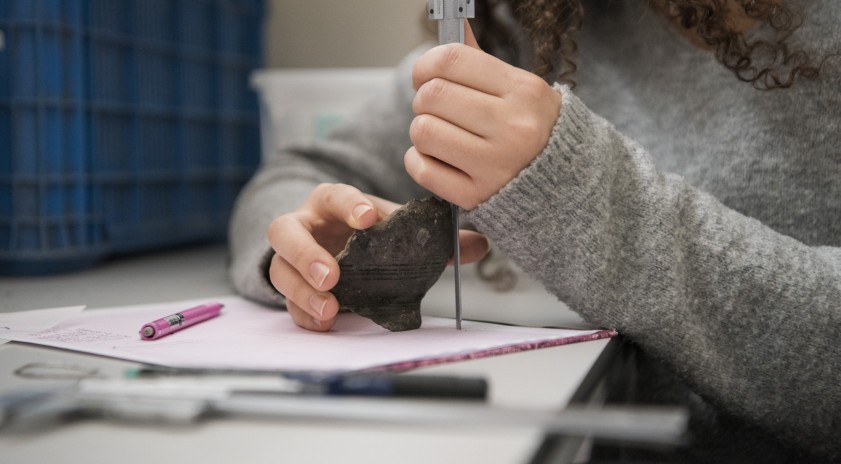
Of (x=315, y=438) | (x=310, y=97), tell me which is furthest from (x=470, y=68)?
(x=310, y=97)

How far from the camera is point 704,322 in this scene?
54 centimetres

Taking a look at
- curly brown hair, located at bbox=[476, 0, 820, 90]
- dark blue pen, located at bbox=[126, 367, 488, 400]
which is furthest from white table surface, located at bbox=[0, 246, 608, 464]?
curly brown hair, located at bbox=[476, 0, 820, 90]

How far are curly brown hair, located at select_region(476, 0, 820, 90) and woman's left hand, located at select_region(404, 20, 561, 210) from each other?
0.76ft

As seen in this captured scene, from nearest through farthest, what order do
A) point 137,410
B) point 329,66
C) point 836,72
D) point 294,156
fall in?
point 137,410, point 836,72, point 294,156, point 329,66

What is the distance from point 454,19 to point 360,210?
5.9 inches

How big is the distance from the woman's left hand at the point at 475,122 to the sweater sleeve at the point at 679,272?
12mm

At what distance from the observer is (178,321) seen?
553mm

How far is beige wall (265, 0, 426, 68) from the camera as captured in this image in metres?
1.32

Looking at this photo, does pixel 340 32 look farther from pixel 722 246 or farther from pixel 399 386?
pixel 399 386

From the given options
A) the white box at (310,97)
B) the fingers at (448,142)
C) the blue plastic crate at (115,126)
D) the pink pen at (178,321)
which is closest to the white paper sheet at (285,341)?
the pink pen at (178,321)

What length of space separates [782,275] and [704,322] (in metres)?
0.07

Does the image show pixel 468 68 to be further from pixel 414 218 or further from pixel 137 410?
pixel 137 410

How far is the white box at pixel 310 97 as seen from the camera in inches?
47.1

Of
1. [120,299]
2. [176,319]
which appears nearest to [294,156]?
[120,299]
